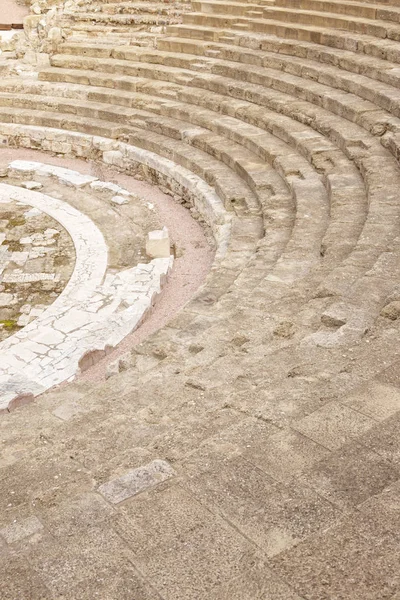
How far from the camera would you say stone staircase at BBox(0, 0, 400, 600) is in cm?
312

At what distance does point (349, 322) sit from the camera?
5793mm

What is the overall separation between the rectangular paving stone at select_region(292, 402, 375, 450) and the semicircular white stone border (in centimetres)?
383

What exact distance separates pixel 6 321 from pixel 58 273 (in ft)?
4.61

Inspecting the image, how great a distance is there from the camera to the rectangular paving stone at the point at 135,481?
356 centimetres

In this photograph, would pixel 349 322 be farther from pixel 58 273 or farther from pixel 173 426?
pixel 58 273

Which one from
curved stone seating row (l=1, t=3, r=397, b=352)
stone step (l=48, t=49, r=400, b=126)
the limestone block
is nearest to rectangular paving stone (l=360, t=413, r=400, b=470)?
curved stone seating row (l=1, t=3, r=397, b=352)

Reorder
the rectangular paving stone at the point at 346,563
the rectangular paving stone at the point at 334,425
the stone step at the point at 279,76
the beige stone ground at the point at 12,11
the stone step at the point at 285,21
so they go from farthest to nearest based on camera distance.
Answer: the beige stone ground at the point at 12,11 < the stone step at the point at 285,21 < the stone step at the point at 279,76 < the rectangular paving stone at the point at 334,425 < the rectangular paving stone at the point at 346,563

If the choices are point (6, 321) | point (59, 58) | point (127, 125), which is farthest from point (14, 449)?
point (59, 58)

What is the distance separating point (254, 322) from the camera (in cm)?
661

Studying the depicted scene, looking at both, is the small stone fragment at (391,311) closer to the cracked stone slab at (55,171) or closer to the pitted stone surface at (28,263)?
the pitted stone surface at (28,263)

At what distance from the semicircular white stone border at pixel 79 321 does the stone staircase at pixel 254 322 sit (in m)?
1.12

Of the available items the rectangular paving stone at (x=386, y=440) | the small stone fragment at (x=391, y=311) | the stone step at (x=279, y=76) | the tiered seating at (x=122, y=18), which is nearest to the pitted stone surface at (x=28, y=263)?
the small stone fragment at (x=391, y=311)

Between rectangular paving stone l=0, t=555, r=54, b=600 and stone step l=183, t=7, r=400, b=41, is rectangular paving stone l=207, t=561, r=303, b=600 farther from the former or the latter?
stone step l=183, t=7, r=400, b=41

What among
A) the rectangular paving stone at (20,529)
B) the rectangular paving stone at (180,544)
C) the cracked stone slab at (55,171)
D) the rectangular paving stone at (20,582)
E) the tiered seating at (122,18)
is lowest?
the cracked stone slab at (55,171)
